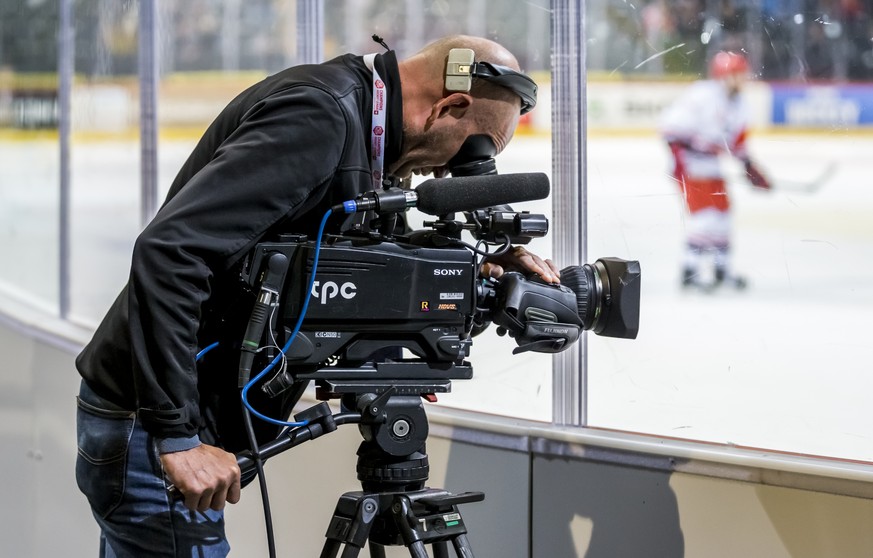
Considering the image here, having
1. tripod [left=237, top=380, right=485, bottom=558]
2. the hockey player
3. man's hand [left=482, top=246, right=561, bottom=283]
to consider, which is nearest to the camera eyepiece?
man's hand [left=482, top=246, right=561, bottom=283]

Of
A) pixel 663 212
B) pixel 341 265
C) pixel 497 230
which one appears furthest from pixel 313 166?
pixel 663 212

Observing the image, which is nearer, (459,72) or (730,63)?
(459,72)

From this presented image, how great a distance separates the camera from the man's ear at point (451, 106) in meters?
1.54

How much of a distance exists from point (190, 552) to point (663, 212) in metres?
1.19

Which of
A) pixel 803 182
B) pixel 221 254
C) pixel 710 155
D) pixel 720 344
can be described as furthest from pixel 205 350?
pixel 803 182

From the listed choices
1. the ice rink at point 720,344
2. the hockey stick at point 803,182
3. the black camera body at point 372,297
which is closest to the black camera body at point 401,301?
the black camera body at point 372,297

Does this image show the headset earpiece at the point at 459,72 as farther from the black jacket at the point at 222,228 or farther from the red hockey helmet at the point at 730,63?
the red hockey helmet at the point at 730,63

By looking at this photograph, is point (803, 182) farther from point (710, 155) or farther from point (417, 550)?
point (417, 550)

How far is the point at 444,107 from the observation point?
1.55m

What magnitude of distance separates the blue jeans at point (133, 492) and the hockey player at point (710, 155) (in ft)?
3.91

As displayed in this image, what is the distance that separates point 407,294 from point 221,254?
0.23 m

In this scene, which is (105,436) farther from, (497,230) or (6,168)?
(6,168)

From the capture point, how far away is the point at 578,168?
206 cm

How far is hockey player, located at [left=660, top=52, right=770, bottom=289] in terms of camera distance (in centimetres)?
240
